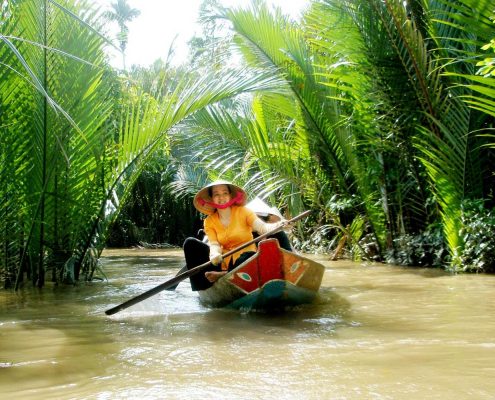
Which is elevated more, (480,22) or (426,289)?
(480,22)

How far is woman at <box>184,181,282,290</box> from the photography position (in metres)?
4.85

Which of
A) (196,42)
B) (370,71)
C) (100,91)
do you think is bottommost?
(100,91)

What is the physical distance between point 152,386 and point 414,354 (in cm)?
132

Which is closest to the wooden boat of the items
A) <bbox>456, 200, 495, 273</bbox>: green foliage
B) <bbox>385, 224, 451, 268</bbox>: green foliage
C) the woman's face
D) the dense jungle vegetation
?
the woman's face

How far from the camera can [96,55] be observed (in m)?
5.55

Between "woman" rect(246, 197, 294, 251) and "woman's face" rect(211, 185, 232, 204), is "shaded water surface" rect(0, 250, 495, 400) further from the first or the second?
"woman's face" rect(211, 185, 232, 204)

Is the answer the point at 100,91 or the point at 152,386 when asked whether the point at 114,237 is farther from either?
the point at 152,386

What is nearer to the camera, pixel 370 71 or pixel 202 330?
pixel 202 330

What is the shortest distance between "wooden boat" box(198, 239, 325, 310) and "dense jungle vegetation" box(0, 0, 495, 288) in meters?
1.43

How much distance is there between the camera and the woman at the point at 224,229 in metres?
4.85

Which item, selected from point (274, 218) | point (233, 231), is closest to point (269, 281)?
point (233, 231)

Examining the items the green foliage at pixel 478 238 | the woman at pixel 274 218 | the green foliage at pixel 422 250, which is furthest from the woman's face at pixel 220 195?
the green foliage at pixel 422 250

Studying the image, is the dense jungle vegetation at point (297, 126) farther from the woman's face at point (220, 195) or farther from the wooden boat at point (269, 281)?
the wooden boat at point (269, 281)

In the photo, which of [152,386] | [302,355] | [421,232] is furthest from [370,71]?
[152,386]
